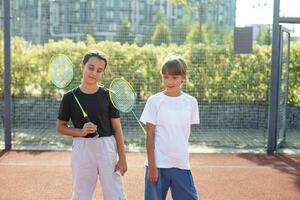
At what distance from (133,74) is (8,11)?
9.01 ft

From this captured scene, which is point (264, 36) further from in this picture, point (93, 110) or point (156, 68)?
point (93, 110)

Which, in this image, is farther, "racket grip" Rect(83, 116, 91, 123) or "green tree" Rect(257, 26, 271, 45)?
"green tree" Rect(257, 26, 271, 45)

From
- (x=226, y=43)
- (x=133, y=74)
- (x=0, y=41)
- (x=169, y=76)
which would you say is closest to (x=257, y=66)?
(x=226, y=43)

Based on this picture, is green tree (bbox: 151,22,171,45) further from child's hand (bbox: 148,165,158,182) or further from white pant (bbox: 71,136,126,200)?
child's hand (bbox: 148,165,158,182)

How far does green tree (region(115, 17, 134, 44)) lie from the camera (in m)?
9.43

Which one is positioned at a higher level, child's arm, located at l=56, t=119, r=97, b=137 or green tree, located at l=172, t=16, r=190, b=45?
green tree, located at l=172, t=16, r=190, b=45

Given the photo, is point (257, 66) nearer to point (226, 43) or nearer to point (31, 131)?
point (226, 43)

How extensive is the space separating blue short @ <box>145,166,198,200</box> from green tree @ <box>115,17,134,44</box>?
5.99 metres

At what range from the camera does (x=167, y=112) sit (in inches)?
134

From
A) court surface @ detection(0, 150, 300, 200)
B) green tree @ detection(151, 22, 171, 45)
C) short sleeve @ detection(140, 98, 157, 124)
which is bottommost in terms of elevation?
court surface @ detection(0, 150, 300, 200)

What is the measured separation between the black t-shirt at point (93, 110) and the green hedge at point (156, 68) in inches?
216

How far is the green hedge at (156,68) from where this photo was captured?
9.26 meters

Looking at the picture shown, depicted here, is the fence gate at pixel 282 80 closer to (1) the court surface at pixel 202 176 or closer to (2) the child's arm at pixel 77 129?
(1) the court surface at pixel 202 176

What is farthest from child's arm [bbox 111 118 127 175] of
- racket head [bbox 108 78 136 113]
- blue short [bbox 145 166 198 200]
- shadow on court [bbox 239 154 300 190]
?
shadow on court [bbox 239 154 300 190]
